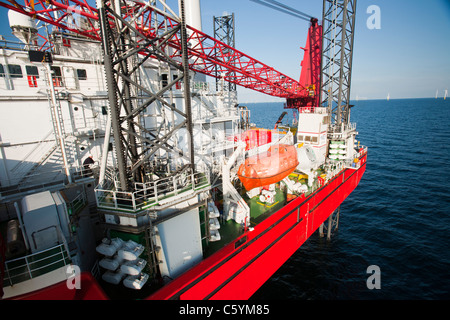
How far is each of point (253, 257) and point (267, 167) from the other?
15.4 feet

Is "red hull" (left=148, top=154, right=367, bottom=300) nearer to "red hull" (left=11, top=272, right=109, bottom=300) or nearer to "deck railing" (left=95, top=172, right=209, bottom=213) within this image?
"red hull" (left=11, top=272, right=109, bottom=300)

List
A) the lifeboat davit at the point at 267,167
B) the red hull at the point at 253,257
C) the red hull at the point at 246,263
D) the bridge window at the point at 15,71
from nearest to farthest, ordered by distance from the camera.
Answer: the red hull at the point at 246,263 < the red hull at the point at 253,257 < the bridge window at the point at 15,71 < the lifeboat davit at the point at 267,167

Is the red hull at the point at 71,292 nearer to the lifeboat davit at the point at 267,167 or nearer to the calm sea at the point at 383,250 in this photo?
the lifeboat davit at the point at 267,167

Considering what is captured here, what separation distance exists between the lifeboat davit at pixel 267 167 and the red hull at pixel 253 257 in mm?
1838

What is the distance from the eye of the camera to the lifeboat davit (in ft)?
40.0

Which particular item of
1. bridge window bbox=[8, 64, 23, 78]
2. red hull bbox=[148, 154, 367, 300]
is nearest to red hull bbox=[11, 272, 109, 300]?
red hull bbox=[148, 154, 367, 300]

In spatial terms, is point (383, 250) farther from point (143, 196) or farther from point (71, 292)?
point (71, 292)

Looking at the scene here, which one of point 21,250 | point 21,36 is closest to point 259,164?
point 21,250

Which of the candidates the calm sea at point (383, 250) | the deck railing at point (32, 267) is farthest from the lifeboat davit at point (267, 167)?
the deck railing at point (32, 267)

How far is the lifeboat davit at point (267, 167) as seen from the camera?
12.2 m

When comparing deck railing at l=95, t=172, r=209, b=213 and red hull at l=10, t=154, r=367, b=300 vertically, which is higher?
deck railing at l=95, t=172, r=209, b=213

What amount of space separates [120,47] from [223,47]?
1092 centimetres

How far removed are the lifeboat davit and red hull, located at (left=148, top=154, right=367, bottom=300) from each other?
1.84 metres

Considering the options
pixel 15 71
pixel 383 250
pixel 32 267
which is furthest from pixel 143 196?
pixel 383 250
